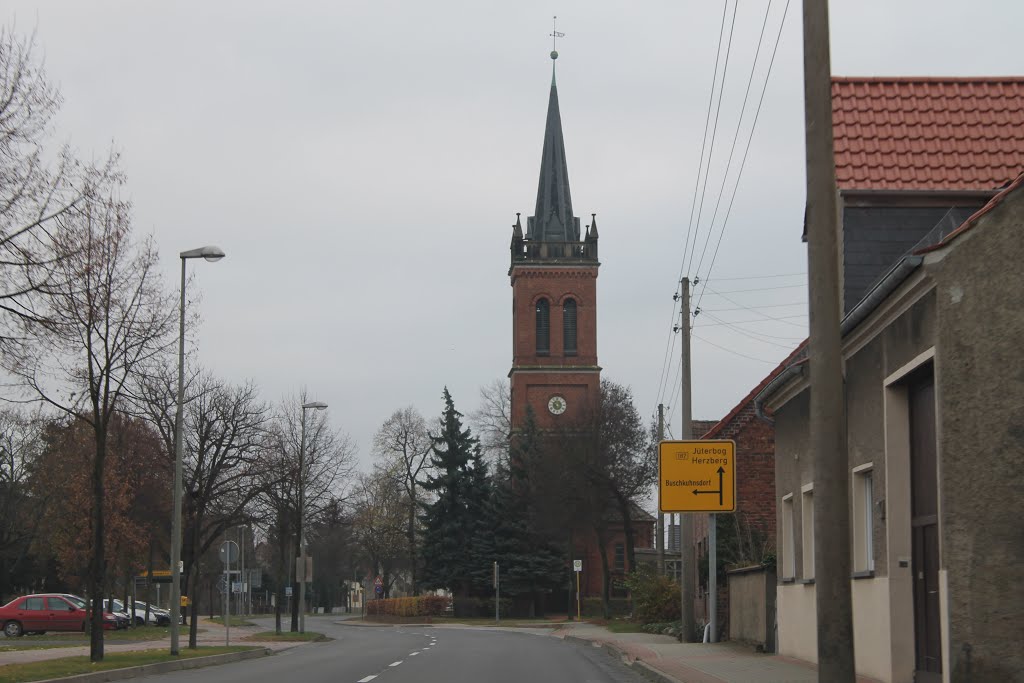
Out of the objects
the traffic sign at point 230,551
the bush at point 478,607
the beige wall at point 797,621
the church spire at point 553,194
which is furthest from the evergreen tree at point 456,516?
the beige wall at point 797,621

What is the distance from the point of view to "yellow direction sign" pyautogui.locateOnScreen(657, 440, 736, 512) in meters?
25.8

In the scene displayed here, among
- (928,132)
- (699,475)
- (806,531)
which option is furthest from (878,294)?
(699,475)

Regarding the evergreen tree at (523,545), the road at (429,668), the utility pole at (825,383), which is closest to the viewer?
the utility pole at (825,383)

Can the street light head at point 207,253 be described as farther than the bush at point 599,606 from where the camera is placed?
No

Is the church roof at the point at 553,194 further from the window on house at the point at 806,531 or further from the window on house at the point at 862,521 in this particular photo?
the window on house at the point at 862,521

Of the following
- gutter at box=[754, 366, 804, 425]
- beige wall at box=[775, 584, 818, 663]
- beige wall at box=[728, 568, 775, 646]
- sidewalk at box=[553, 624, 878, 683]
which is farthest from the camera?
beige wall at box=[728, 568, 775, 646]

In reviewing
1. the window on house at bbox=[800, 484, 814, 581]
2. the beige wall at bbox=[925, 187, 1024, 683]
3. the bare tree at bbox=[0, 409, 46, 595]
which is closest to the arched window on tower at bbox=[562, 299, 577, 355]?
the bare tree at bbox=[0, 409, 46, 595]

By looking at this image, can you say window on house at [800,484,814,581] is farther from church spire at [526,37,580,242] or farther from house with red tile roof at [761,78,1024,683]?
church spire at [526,37,580,242]

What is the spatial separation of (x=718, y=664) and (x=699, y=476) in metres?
6.14

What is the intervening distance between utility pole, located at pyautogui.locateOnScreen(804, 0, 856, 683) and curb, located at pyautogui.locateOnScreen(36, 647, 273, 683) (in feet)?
39.0

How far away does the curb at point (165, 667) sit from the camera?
61.0 ft

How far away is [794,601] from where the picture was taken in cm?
2098

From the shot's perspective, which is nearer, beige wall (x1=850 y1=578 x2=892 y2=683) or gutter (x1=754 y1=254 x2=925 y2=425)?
gutter (x1=754 y1=254 x2=925 y2=425)

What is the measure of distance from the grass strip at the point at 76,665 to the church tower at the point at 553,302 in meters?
60.8
